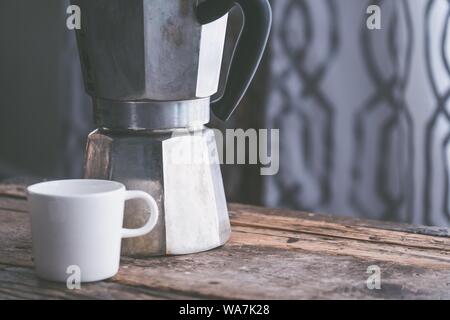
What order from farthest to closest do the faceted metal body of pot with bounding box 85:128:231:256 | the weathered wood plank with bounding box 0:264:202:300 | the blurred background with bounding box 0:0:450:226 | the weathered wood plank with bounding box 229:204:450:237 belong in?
1. the blurred background with bounding box 0:0:450:226
2. the weathered wood plank with bounding box 229:204:450:237
3. the faceted metal body of pot with bounding box 85:128:231:256
4. the weathered wood plank with bounding box 0:264:202:300

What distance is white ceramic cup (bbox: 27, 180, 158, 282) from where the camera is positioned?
24.2 inches

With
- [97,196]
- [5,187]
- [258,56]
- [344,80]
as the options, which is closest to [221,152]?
[344,80]

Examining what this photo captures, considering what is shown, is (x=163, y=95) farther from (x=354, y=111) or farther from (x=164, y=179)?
(x=354, y=111)

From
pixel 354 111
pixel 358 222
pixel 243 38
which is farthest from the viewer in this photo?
pixel 354 111

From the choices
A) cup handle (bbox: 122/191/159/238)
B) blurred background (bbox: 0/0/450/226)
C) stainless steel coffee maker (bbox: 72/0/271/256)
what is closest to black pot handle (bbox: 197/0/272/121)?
stainless steel coffee maker (bbox: 72/0/271/256)

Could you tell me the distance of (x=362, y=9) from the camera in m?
1.25

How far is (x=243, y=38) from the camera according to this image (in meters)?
0.72

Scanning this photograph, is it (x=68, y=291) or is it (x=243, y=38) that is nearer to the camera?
(x=68, y=291)

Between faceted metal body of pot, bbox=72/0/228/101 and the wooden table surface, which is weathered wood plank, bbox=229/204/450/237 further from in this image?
faceted metal body of pot, bbox=72/0/228/101

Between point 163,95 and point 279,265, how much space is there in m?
0.19

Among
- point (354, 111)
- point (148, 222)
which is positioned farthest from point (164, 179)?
point (354, 111)

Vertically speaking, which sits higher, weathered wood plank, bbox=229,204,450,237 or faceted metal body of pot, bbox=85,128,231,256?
faceted metal body of pot, bbox=85,128,231,256

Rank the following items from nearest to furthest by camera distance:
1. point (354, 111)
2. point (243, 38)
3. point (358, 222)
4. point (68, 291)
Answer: point (68, 291), point (243, 38), point (358, 222), point (354, 111)

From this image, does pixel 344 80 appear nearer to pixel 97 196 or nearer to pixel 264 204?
pixel 264 204
